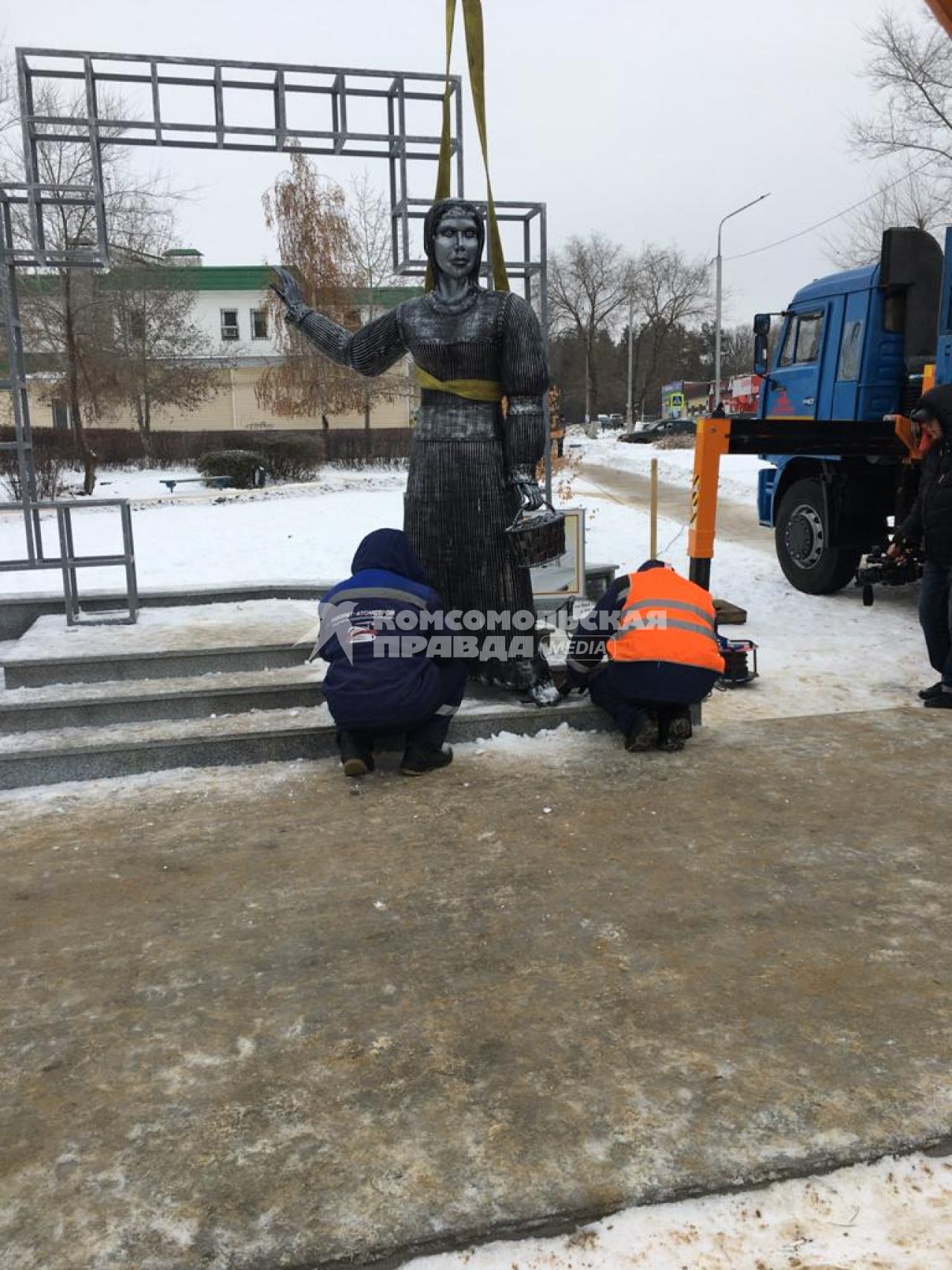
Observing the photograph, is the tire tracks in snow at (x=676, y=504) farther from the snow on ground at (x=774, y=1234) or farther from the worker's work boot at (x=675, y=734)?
the snow on ground at (x=774, y=1234)

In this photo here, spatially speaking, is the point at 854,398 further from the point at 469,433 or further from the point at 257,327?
the point at 257,327

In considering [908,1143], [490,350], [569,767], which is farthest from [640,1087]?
[490,350]

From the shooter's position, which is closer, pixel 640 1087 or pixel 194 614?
pixel 640 1087

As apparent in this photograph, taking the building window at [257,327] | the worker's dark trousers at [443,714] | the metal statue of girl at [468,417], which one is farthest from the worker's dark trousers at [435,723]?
the building window at [257,327]

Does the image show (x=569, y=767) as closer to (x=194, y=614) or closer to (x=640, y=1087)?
(x=640, y=1087)

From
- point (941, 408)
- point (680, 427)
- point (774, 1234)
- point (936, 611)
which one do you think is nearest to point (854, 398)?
point (941, 408)

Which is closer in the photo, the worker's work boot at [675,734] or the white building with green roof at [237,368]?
the worker's work boot at [675,734]

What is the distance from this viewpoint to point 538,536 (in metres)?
4.35

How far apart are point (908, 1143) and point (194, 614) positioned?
18.0ft

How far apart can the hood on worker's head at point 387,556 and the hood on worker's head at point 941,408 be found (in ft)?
10.1

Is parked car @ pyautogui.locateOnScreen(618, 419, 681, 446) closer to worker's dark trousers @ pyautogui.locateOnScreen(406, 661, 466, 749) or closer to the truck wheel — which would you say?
the truck wheel

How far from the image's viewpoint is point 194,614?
21.5 ft

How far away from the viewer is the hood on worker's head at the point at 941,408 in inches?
211

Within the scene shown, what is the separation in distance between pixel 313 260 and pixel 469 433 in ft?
68.2
